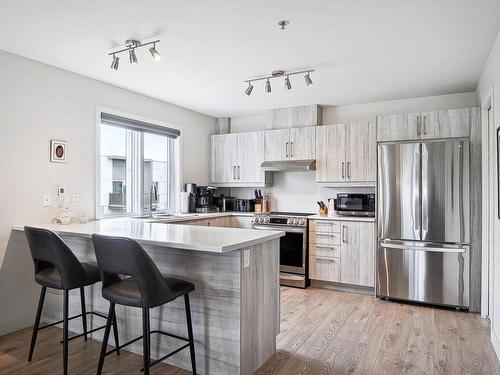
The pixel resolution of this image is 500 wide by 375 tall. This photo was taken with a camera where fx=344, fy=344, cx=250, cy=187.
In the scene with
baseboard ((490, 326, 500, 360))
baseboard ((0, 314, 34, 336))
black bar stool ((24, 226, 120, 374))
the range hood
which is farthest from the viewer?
the range hood

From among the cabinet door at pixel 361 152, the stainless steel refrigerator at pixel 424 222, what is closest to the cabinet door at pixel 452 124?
the stainless steel refrigerator at pixel 424 222

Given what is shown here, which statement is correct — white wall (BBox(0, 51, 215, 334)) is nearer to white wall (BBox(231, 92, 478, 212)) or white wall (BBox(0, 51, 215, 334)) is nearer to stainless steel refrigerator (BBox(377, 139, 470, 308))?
→ white wall (BBox(231, 92, 478, 212))

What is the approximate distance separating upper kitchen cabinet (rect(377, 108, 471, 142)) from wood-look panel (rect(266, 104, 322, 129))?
0.99 metres

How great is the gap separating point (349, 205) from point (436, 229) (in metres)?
1.09

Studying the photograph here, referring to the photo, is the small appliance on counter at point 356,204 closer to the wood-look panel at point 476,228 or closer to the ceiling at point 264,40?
the wood-look panel at point 476,228

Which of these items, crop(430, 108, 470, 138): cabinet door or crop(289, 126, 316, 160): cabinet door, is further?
crop(289, 126, 316, 160): cabinet door

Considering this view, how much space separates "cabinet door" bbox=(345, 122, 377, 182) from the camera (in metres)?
4.33

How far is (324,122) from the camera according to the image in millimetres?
5055

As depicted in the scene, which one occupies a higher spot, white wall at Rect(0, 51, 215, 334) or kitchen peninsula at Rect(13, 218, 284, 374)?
white wall at Rect(0, 51, 215, 334)

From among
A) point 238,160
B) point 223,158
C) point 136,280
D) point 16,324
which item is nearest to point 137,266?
point 136,280

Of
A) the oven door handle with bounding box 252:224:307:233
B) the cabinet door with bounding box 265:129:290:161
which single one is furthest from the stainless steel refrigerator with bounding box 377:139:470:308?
the cabinet door with bounding box 265:129:290:161

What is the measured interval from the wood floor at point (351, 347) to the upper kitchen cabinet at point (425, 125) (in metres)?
1.93

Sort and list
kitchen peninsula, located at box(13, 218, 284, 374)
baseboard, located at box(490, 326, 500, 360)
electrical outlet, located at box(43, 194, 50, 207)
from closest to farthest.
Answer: kitchen peninsula, located at box(13, 218, 284, 374), baseboard, located at box(490, 326, 500, 360), electrical outlet, located at box(43, 194, 50, 207)

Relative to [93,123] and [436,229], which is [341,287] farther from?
[93,123]
